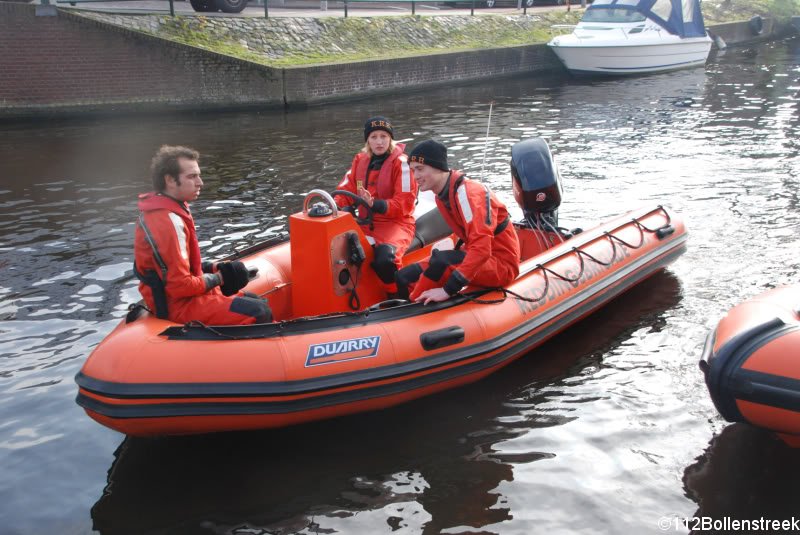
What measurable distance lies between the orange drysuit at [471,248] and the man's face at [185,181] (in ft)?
5.56

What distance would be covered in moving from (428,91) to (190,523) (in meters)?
15.5

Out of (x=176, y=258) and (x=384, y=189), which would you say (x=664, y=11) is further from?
(x=176, y=258)

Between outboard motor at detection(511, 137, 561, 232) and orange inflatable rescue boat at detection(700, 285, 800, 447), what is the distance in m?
2.79

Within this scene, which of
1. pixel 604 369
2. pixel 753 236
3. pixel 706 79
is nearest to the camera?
pixel 604 369

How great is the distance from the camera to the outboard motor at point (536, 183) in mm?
7055

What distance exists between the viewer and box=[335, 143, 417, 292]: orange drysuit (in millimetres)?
6160

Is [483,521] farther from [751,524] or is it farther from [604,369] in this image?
[604,369]

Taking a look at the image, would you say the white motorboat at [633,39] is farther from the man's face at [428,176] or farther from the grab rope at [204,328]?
the grab rope at [204,328]

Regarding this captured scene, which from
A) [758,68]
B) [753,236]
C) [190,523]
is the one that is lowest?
[190,523]


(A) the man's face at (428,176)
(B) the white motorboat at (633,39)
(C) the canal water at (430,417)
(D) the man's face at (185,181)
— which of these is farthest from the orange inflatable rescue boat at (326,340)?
(B) the white motorboat at (633,39)

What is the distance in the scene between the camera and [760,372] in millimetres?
4195

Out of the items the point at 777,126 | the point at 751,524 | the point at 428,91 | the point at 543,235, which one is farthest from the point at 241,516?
the point at 428,91

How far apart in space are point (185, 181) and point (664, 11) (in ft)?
67.5

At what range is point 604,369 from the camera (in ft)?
18.8
